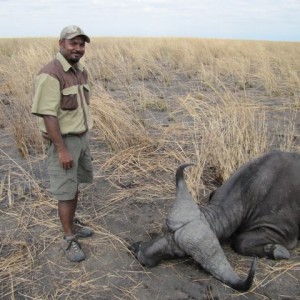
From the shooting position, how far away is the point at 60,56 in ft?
11.0

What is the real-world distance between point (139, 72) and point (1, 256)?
29.6 ft

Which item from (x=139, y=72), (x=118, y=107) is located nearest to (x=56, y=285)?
(x=118, y=107)

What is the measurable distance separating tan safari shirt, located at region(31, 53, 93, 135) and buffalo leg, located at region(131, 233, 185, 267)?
1.11 metres

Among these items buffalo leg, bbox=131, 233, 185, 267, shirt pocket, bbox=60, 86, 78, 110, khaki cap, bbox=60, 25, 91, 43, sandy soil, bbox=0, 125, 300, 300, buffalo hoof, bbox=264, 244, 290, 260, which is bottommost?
sandy soil, bbox=0, 125, 300, 300

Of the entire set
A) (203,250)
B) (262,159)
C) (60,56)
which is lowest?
(203,250)

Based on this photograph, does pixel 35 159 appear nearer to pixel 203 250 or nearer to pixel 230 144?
pixel 230 144

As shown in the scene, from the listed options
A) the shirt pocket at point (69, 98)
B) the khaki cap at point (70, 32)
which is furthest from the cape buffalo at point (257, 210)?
the khaki cap at point (70, 32)

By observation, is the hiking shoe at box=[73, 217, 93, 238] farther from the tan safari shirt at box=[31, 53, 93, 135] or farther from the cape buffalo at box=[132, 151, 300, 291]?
the tan safari shirt at box=[31, 53, 93, 135]

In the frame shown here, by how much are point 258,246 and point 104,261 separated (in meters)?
1.38

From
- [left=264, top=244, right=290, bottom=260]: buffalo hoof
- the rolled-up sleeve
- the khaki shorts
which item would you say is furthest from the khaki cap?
[left=264, top=244, right=290, bottom=260]: buffalo hoof

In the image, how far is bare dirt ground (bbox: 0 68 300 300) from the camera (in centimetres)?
324

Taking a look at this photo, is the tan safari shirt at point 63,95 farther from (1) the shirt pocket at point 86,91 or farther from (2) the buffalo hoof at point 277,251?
(2) the buffalo hoof at point 277,251

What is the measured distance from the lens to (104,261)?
11.9 ft

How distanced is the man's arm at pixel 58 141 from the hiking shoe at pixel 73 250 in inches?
27.9
